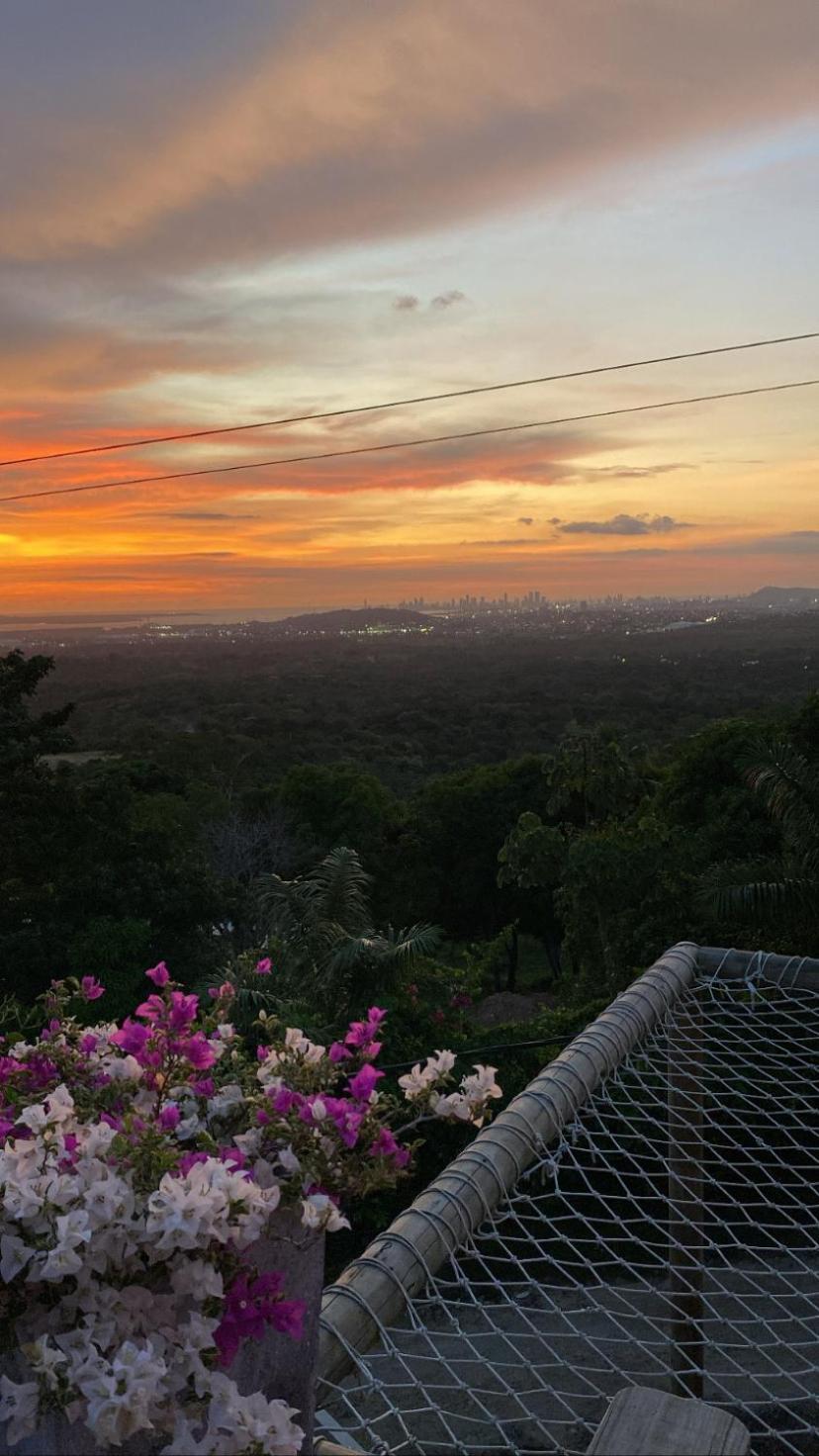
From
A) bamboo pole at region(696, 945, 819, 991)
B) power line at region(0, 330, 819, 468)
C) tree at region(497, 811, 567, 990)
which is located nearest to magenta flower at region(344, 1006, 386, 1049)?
bamboo pole at region(696, 945, 819, 991)

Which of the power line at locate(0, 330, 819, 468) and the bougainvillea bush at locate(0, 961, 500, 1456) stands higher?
the power line at locate(0, 330, 819, 468)

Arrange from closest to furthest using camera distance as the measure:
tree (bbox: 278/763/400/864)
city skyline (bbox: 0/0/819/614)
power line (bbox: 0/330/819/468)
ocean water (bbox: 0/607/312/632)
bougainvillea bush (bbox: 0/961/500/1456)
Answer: bougainvillea bush (bbox: 0/961/500/1456) → city skyline (bbox: 0/0/819/614) → power line (bbox: 0/330/819/468) → tree (bbox: 278/763/400/864) → ocean water (bbox: 0/607/312/632)

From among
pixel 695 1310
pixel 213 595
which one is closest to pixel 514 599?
pixel 213 595

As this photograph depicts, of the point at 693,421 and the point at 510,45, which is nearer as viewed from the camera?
the point at 510,45

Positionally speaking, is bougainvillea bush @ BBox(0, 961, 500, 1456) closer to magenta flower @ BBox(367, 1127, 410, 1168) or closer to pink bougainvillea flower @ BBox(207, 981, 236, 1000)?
magenta flower @ BBox(367, 1127, 410, 1168)

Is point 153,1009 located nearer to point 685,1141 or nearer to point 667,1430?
point 667,1430

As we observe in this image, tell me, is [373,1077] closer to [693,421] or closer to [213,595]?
[693,421]
